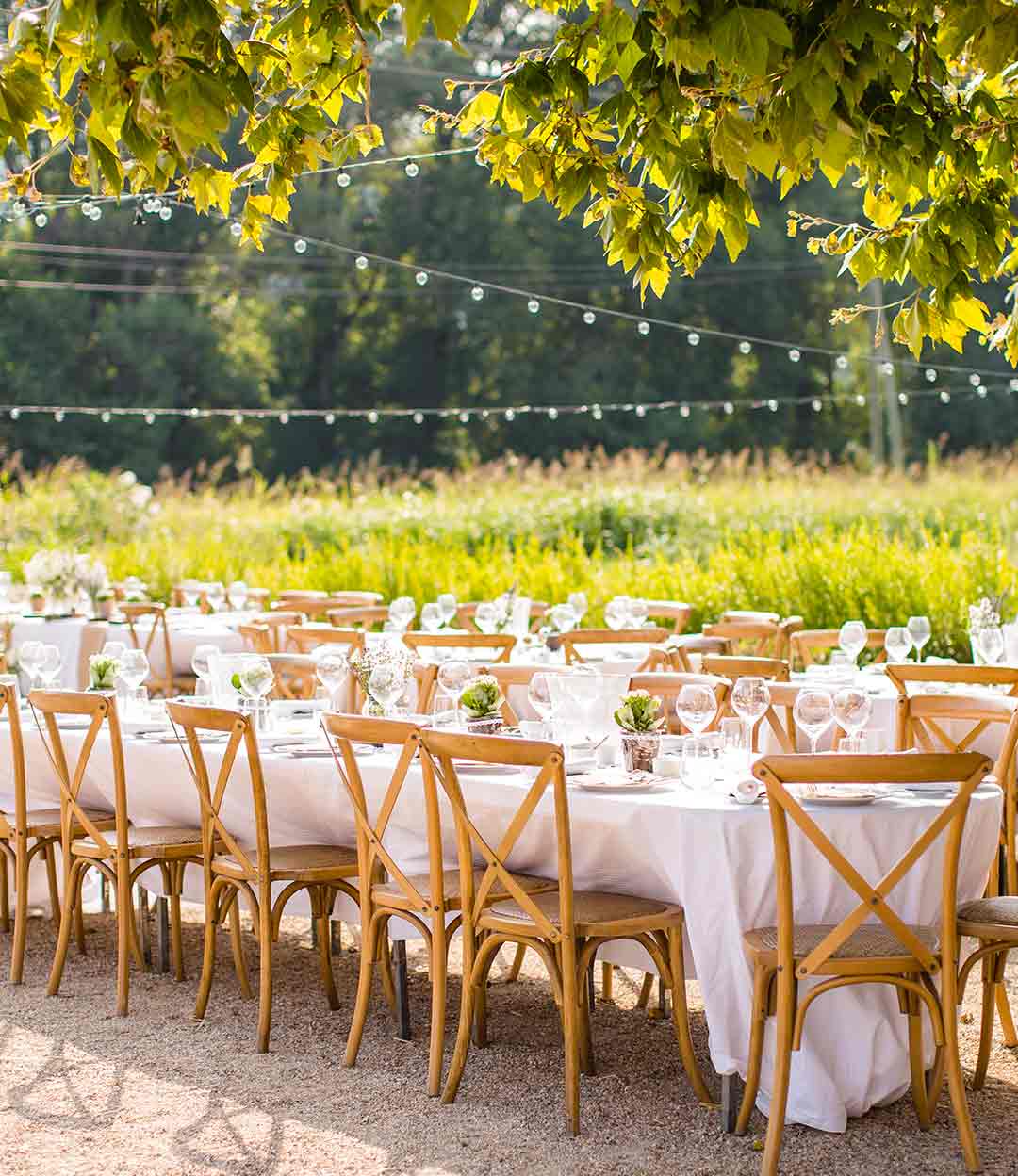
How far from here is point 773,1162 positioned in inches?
144

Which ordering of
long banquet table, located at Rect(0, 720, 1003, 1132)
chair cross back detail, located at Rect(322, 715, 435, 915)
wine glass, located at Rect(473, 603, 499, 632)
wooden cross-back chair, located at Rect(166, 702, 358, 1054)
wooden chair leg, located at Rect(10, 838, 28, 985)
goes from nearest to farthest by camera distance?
long banquet table, located at Rect(0, 720, 1003, 1132) → chair cross back detail, located at Rect(322, 715, 435, 915) → wooden cross-back chair, located at Rect(166, 702, 358, 1054) → wooden chair leg, located at Rect(10, 838, 28, 985) → wine glass, located at Rect(473, 603, 499, 632)

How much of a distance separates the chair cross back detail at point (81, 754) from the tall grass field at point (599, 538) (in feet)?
18.4

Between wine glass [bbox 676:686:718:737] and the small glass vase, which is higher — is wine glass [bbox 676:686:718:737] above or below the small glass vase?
above

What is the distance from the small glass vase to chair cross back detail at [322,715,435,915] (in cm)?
57

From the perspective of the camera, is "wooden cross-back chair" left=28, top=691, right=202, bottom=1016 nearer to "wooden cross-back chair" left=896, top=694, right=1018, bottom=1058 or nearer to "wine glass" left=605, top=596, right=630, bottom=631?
"wooden cross-back chair" left=896, top=694, right=1018, bottom=1058

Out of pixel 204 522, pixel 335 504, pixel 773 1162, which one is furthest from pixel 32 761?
pixel 335 504

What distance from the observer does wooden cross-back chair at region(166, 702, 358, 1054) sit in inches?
188

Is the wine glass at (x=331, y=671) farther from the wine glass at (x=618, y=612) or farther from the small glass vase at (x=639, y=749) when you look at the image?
the wine glass at (x=618, y=612)

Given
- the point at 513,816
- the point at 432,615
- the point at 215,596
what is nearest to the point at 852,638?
the point at 432,615

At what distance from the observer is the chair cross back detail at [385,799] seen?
4.30 meters

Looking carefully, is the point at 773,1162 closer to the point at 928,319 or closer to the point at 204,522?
the point at 928,319

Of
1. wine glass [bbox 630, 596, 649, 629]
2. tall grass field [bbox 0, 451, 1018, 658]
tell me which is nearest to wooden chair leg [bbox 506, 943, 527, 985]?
wine glass [bbox 630, 596, 649, 629]

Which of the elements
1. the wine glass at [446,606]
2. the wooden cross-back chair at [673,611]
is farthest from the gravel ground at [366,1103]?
the wooden cross-back chair at [673,611]

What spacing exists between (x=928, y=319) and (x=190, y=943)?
3472mm
